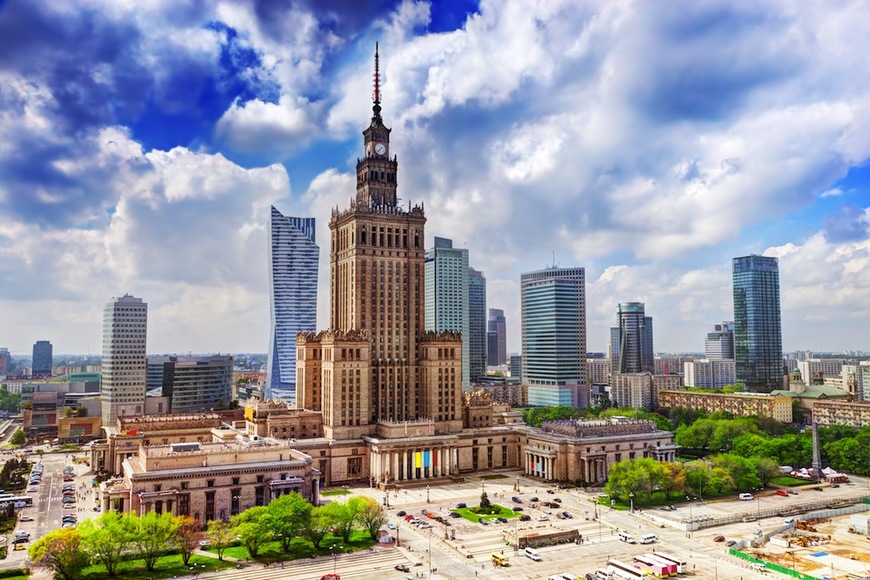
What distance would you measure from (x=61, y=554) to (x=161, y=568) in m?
13.2

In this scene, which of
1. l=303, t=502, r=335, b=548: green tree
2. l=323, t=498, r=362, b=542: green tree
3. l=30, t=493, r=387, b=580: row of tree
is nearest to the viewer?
l=30, t=493, r=387, b=580: row of tree

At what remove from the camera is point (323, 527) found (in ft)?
335

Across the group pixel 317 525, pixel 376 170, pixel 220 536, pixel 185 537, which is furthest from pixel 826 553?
pixel 376 170

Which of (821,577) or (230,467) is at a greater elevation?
(230,467)

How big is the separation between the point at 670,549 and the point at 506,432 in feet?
243

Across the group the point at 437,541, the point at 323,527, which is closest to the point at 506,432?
the point at 437,541

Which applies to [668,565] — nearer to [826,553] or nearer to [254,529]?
[826,553]

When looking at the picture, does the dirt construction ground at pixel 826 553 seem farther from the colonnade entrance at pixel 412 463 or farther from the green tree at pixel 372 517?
the colonnade entrance at pixel 412 463

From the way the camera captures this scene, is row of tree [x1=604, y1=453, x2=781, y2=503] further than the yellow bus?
Yes

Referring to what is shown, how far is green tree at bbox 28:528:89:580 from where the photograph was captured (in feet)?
278

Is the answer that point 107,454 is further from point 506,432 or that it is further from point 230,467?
point 506,432

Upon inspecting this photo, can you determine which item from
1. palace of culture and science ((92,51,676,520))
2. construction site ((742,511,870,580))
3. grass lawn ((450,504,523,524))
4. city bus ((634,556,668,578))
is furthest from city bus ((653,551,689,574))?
palace of culture and science ((92,51,676,520))

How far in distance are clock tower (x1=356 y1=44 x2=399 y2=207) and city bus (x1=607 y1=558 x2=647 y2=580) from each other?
352ft

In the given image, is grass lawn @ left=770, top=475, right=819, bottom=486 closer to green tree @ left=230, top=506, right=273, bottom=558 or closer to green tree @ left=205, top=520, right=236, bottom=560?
green tree @ left=230, top=506, right=273, bottom=558
